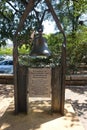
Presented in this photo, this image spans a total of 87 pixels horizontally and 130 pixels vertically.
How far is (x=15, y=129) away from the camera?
3625mm

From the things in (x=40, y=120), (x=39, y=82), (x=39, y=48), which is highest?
(x=39, y=48)

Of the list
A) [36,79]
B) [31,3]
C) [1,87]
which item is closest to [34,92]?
[36,79]

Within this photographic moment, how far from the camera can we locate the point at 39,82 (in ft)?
14.5

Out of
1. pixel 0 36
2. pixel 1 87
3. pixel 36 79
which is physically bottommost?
pixel 1 87

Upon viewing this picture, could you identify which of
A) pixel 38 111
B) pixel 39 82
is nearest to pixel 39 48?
pixel 39 82

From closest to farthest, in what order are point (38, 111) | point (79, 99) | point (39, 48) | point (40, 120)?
point (40, 120) < point (39, 48) < point (38, 111) < point (79, 99)

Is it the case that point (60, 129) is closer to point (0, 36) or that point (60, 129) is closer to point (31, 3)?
point (31, 3)

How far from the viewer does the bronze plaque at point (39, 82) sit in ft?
14.5

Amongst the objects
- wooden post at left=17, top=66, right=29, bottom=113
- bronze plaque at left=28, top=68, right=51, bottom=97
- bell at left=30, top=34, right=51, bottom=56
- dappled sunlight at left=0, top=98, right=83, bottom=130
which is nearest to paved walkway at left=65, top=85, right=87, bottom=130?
dappled sunlight at left=0, top=98, right=83, bottom=130

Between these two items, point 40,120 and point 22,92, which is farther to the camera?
point 22,92

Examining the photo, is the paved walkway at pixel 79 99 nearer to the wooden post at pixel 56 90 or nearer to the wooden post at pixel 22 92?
the wooden post at pixel 56 90

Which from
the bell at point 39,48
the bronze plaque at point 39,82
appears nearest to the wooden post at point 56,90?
the bronze plaque at point 39,82

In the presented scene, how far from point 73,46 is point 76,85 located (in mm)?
5529

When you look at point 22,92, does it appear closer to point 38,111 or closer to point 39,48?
point 38,111
